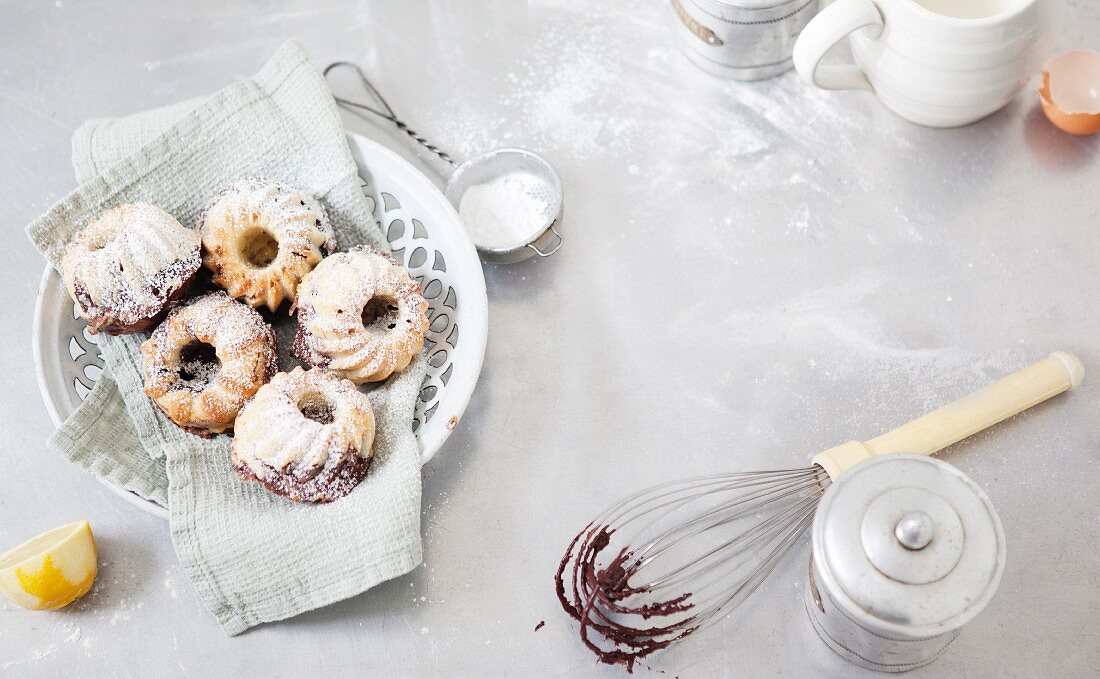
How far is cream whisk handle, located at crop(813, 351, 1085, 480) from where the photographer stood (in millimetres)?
889

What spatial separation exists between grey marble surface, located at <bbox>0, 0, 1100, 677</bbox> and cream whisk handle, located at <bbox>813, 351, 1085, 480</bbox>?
41mm

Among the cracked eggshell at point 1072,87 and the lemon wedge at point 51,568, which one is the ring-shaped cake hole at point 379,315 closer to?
the lemon wedge at point 51,568

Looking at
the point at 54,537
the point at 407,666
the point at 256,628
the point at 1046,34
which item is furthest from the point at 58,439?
the point at 1046,34

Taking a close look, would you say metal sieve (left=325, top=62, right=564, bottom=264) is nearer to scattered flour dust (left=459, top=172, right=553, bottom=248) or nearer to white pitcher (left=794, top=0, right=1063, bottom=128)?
scattered flour dust (left=459, top=172, right=553, bottom=248)

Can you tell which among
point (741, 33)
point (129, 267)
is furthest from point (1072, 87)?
point (129, 267)

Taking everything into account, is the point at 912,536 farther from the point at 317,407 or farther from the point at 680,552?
the point at 317,407

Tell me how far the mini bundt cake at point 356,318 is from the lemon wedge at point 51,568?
27cm

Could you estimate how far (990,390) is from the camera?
92 cm

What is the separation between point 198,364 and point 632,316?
437mm

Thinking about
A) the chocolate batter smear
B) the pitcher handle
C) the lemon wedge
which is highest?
the pitcher handle

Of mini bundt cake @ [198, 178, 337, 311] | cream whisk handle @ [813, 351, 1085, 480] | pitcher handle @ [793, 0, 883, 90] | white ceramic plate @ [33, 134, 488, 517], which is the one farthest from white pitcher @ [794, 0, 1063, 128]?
mini bundt cake @ [198, 178, 337, 311]

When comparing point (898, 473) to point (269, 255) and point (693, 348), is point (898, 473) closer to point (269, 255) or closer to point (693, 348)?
point (693, 348)

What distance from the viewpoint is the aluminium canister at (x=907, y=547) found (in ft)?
2.36

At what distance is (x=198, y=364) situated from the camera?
3.19 feet
